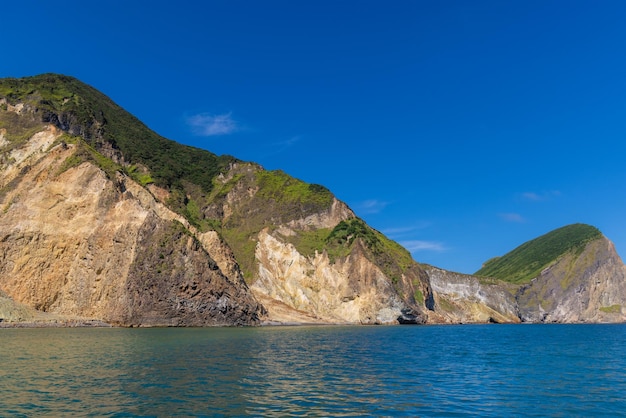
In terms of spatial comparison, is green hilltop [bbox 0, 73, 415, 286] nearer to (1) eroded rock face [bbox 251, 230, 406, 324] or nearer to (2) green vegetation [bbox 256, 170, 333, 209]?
(2) green vegetation [bbox 256, 170, 333, 209]

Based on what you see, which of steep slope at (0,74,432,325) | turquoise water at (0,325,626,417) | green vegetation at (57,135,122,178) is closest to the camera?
turquoise water at (0,325,626,417)

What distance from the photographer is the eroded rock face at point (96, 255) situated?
8144 cm

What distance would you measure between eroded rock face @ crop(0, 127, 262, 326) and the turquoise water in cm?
4116

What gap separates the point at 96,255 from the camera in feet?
278

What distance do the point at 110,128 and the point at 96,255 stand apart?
73561mm

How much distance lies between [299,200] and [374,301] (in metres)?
39.1

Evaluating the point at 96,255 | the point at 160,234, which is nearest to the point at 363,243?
the point at 160,234

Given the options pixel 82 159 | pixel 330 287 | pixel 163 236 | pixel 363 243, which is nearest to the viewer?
pixel 163 236

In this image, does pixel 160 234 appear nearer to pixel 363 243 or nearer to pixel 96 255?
pixel 96 255

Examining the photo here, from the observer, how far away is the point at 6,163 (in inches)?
3848

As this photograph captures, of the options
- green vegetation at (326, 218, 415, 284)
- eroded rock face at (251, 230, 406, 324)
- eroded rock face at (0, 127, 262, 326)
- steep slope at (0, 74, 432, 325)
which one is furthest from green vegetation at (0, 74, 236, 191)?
green vegetation at (326, 218, 415, 284)

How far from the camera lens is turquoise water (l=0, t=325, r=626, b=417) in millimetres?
19859

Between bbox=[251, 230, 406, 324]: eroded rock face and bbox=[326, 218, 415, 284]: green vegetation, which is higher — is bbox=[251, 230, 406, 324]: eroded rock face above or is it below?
below

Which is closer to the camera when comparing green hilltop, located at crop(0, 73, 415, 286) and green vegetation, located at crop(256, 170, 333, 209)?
green hilltop, located at crop(0, 73, 415, 286)
